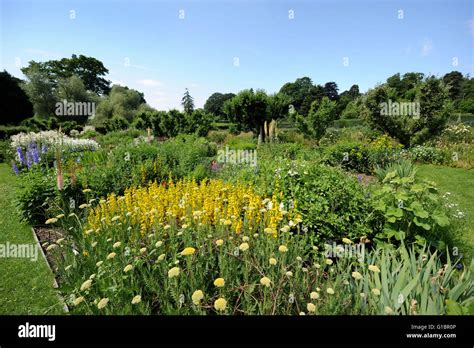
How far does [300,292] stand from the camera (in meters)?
2.12

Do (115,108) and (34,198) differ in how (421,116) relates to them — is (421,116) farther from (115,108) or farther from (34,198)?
(115,108)

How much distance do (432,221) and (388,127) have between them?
510 inches

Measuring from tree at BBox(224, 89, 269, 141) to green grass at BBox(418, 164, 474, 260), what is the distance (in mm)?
11479

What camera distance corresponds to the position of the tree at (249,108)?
19.5 meters

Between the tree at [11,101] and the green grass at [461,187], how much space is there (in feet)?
130

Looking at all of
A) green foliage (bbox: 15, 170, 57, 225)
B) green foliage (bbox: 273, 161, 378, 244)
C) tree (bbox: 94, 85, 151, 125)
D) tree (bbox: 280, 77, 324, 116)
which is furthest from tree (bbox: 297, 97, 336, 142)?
tree (bbox: 280, 77, 324, 116)

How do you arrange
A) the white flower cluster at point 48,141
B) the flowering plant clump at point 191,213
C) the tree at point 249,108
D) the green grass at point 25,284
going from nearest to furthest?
1. the green grass at point 25,284
2. the flowering plant clump at point 191,213
3. the white flower cluster at point 48,141
4. the tree at point 249,108

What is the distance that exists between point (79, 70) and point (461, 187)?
2190 inches

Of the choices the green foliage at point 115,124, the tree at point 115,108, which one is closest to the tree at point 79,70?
the tree at point 115,108

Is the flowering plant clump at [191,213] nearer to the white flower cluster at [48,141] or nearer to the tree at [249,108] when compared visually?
the white flower cluster at [48,141]

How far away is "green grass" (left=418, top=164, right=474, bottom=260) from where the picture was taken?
168 inches

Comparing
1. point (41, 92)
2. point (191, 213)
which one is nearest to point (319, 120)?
point (191, 213)
